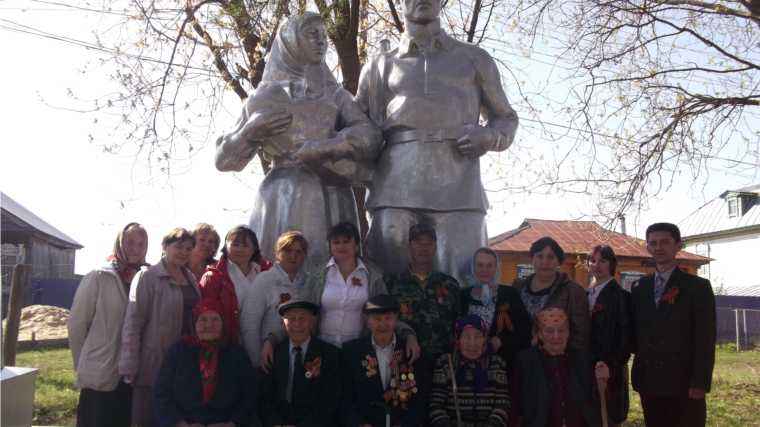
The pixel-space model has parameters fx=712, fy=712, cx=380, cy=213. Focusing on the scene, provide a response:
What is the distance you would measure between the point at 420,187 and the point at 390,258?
449mm

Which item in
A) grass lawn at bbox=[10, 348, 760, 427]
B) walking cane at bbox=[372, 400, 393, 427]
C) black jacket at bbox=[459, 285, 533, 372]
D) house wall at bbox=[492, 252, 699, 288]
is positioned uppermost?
house wall at bbox=[492, 252, 699, 288]

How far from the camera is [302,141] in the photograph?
417cm

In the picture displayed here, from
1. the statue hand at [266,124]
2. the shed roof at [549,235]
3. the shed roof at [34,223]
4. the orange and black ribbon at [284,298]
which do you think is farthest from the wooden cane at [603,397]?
the shed roof at [34,223]

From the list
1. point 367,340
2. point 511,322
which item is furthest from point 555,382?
point 367,340

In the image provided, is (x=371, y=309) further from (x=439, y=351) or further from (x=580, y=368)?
(x=580, y=368)

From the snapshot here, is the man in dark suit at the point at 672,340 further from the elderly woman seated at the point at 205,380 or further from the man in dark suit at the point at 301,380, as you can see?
the elderly woman seated at the point at 205,380

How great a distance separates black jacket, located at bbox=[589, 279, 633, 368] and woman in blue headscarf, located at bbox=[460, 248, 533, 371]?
0.45 metres

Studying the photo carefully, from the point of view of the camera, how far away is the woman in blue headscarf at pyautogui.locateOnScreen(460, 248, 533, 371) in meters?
3.81

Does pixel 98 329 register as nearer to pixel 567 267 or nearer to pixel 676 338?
pixel 676 338

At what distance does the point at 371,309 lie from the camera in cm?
350

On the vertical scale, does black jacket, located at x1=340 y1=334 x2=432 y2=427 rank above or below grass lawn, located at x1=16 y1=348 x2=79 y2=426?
above

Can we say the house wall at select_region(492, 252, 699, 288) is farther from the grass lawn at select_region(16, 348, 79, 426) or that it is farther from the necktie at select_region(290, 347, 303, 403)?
the necktie at select_region(290, 347, 303, 403)

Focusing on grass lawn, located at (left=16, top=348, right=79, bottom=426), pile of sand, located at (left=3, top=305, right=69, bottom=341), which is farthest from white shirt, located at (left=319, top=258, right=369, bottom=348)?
pile of sand, located at (left=3, top=305, right=69, bottom=341)

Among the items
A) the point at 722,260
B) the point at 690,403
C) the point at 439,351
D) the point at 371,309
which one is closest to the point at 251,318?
the point at 371,309
